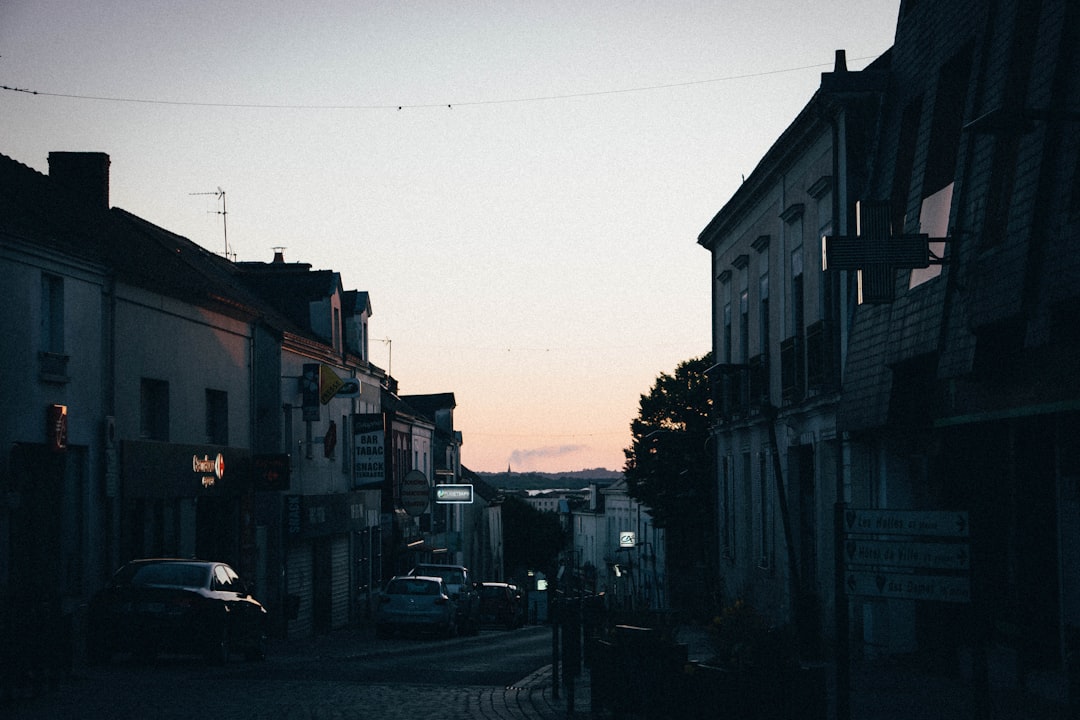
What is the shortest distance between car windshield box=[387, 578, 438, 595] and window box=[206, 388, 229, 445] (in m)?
5.34

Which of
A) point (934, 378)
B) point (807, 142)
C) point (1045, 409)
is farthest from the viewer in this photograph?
point (807, 142)

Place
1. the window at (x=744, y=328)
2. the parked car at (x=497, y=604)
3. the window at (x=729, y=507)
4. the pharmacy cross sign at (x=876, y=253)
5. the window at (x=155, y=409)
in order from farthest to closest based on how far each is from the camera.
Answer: the parked car at (x=497, y=604) → the window at (x=729, y=507) → the window at (x=744, y=328) → the window at (x=155, y=409) → the pharmacy cross sign at (x=876, y=253)

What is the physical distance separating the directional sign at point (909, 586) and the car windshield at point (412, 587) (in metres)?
26.2

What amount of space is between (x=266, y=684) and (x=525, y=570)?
368 feet

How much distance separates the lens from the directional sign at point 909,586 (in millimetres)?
8391

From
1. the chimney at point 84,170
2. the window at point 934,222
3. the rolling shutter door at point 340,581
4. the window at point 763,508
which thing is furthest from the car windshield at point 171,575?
the rolling shutter door at point 340,581

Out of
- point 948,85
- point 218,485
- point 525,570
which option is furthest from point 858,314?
point 525,570

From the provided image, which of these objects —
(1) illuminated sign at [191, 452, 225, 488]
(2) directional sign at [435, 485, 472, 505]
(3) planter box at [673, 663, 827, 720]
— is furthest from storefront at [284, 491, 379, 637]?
(3) planter box at [673, 663, 827, 720]

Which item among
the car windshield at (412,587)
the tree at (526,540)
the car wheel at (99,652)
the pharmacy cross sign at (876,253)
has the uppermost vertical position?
the pharmacy cross sign at (876,253)

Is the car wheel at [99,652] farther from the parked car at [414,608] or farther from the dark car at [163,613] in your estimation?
the parked car at [414,608]

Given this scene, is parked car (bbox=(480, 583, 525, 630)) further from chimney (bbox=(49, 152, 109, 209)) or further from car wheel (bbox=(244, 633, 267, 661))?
car wheel (bbox=(244, 633, 267, 661))

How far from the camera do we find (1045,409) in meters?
12.7

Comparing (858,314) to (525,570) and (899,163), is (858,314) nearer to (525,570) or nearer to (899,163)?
(899,163)

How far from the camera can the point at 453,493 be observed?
6000 centimetres
